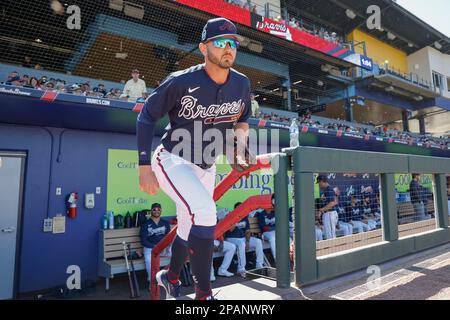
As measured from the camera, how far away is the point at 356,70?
1545 cm

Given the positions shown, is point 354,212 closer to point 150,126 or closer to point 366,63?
point 150,126

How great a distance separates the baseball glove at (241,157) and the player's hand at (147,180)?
0.61 m

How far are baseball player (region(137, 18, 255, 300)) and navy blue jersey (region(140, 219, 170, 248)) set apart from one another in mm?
3500

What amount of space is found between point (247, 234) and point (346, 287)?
3.75 metres

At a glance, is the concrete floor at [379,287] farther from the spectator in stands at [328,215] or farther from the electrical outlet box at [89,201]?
the electrical outlet box at [89,201]

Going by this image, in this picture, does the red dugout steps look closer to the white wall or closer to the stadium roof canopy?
the stadium roof canopy

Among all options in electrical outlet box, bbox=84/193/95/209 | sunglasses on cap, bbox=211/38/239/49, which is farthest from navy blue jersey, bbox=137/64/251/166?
electrical outlet box, bbox=84/193/95/209

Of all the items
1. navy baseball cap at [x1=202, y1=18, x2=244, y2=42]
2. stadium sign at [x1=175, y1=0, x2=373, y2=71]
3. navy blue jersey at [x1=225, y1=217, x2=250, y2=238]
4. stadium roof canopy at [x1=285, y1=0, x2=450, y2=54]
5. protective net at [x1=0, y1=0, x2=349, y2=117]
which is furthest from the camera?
stadium roof canopy at [x1=285, y1=0, x2=450, y2=54]

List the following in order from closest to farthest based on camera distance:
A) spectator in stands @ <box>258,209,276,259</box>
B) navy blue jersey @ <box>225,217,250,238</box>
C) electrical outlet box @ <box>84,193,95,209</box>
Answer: electrical outlet box @ <box>84,193,95,209</box>
navy blue jersey @ <box>225,217,250,238</box>
spectator in stands @ <box>258,209,276,259</box>

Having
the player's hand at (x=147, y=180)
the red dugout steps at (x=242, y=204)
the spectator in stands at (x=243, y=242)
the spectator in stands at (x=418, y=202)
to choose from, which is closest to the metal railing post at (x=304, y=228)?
the red dugout steps at (x=242, y=204)

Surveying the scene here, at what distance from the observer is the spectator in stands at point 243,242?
5629 mm

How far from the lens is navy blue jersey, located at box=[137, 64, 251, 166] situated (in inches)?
68.7
